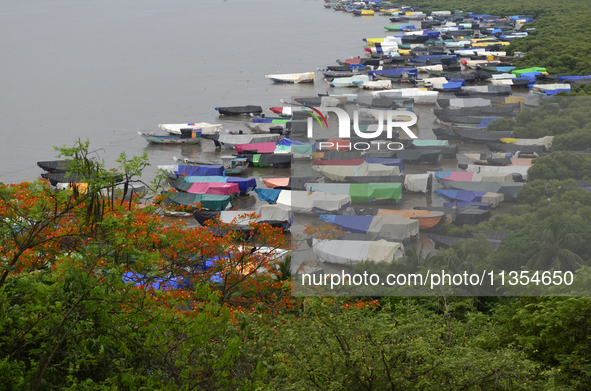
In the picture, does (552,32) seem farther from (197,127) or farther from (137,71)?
(197,127)

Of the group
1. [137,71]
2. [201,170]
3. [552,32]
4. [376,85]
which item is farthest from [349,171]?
[552,32]

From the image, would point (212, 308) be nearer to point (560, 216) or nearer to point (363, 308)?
point (363, 308)

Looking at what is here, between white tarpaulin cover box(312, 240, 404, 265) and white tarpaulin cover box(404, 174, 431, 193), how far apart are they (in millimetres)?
4832

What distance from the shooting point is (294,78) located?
296 feet

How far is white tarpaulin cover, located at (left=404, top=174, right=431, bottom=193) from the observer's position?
26594 mm

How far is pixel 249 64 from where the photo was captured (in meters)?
106

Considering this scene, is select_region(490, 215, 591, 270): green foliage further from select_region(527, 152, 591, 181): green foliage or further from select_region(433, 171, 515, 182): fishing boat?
select_region(433, 171, 515, 182): fishing boat

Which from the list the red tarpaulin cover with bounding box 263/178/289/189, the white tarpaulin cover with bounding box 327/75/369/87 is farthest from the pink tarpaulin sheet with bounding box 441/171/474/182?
the white tarpaulin cover with bounding box 327/75/369/87

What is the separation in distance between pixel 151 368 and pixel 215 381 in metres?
1.42

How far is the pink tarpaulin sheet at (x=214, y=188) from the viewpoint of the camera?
4512cm

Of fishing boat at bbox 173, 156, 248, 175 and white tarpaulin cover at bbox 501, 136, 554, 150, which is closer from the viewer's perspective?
white tarpaulin cover at bbox 501, 136, 554, 150

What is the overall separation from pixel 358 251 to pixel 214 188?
25.1 m

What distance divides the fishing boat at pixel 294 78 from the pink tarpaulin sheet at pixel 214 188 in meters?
47.3

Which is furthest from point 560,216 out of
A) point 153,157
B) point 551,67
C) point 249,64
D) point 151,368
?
point 249,64
